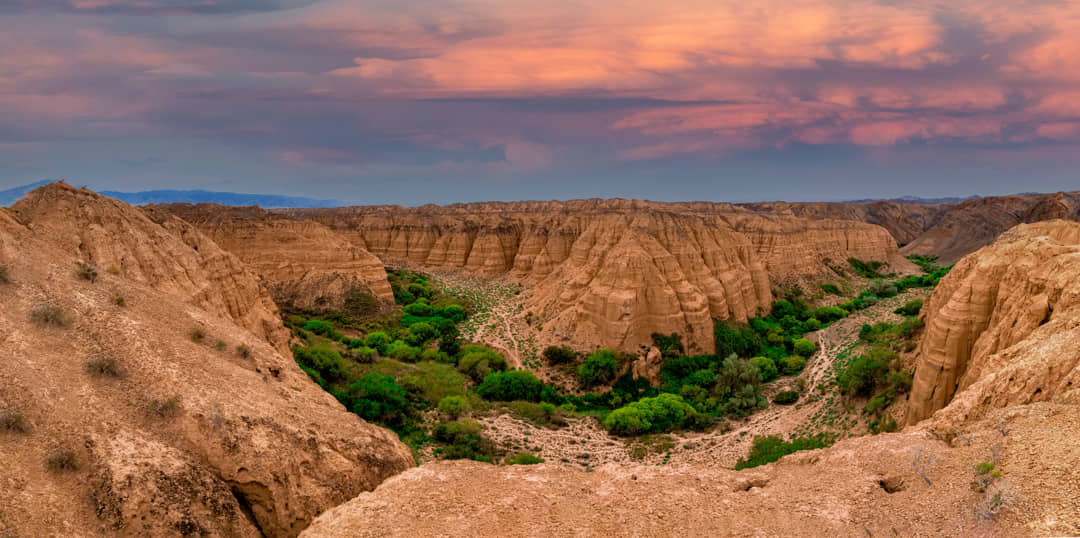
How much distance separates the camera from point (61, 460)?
9016 millimetres

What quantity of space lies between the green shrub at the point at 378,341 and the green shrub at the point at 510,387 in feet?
34.1

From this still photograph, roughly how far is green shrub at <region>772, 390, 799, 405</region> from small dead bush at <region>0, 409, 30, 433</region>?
109 feet

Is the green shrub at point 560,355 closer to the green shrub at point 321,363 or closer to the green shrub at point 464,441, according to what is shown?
the green shrub at point 464,441

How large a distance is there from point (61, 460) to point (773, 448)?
2511 centimetres

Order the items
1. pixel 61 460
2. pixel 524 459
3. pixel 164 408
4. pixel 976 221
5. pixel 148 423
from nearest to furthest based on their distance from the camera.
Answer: pixel 61 460 < pixel 148 423 < pixel 164 408 < pixel 524 459 < pixel 976 221

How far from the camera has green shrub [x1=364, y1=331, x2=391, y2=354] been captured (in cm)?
3856

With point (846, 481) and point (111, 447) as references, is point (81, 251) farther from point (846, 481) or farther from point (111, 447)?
point (846, 481)

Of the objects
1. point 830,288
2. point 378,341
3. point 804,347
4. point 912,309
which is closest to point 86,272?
point 378,341

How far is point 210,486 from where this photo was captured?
10188 millimetres

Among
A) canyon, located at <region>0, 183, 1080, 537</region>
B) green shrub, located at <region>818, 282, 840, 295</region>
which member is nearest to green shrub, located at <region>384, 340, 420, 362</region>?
canyon, located at <region>0, 183, 1080, 537</region>

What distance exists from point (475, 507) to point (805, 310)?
5319cm

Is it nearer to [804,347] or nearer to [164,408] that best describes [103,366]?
[164,408]

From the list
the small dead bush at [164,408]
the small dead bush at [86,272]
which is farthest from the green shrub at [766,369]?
the small dead bush at [86,272]

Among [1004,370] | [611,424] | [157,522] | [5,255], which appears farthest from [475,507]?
[611,424]
